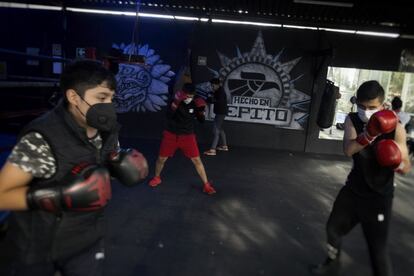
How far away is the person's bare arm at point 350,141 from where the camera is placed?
2.04 meters

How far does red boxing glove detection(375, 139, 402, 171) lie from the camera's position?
187 cm

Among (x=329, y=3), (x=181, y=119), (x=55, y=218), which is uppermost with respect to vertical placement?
(x=329, y=3)

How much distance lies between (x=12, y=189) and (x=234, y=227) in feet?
7.90

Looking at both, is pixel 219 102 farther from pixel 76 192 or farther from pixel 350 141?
pixel 76 192

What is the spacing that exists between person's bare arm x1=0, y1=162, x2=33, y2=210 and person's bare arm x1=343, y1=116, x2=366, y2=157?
183 cm

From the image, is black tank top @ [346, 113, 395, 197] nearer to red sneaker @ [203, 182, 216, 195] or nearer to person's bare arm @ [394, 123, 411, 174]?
person's bare arm @ [394, 123, 411, 174]

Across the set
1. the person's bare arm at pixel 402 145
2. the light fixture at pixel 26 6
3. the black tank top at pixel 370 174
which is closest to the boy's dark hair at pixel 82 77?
the black tank top at pixel 370 174

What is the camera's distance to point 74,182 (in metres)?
1.28

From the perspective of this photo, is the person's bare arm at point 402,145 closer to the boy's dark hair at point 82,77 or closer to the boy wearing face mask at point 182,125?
the boy's dark hair at point 82,77

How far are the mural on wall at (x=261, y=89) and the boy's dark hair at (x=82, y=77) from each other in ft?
19.3

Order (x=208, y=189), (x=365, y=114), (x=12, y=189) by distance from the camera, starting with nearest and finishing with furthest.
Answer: (x=12, y=189) < (x=365, y=114) < (x=208, y=189)

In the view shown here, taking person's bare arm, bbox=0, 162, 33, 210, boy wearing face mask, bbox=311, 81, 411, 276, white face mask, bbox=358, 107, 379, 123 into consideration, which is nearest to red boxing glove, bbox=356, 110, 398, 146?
boy wearing face mask, bbox=311, 81, 411, 276

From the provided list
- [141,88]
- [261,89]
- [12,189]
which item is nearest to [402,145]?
[12,189]

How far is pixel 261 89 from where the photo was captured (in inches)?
286
